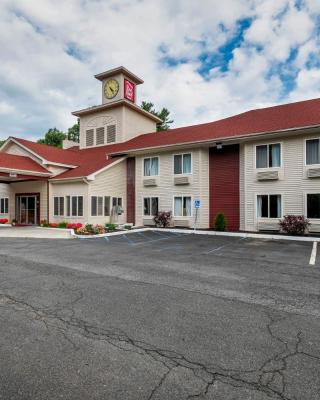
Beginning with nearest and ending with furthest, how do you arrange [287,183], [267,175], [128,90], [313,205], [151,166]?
[313,205]
[287,183]
[267,175]
[151,166]
[128,90]

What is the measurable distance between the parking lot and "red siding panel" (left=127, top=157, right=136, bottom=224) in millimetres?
14145

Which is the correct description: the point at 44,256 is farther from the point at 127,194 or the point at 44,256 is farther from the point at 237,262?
the point at 127,194

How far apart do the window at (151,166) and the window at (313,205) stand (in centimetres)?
1075

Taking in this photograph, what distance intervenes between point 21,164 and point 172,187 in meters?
11.7

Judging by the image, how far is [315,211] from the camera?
15664mm

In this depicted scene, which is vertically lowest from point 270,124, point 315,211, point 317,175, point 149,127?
point 315,211

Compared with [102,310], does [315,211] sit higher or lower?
higher

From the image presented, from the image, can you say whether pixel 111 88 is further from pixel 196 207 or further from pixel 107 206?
pixel 196 207

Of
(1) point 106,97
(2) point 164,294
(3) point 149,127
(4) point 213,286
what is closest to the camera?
(2) point 164,294

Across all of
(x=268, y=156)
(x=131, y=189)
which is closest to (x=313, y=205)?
(x=268, y=156)

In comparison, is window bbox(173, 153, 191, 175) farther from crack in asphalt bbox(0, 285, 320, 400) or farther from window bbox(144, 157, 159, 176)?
crack in asphalt bbox(0, 285, 320, 400)

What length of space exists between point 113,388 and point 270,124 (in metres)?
18.1

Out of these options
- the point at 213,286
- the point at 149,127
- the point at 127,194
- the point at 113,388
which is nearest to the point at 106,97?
the point at 149,127

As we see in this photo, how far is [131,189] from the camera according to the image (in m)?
22.5
